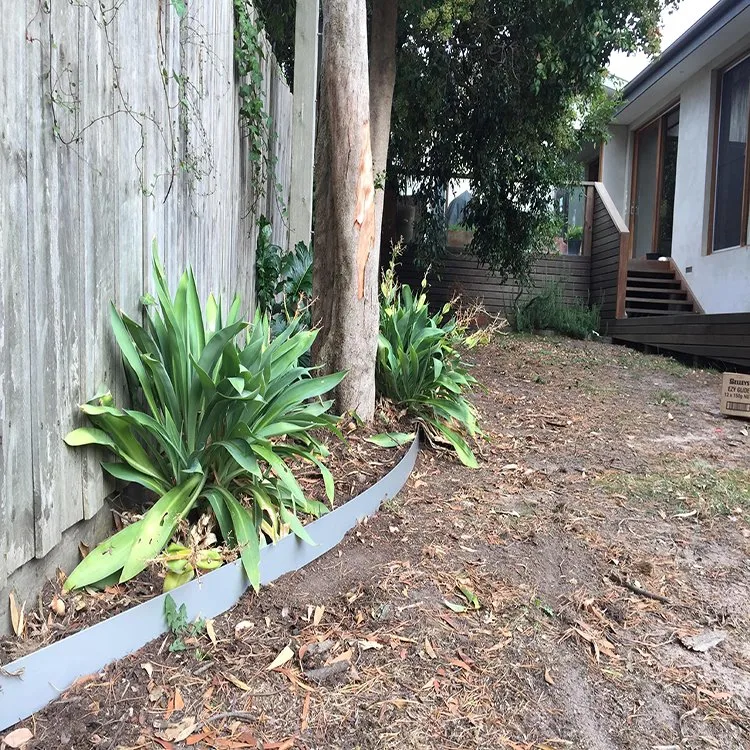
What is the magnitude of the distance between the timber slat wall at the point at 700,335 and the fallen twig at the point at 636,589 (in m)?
5.65

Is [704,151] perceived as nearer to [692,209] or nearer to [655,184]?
[692,209]

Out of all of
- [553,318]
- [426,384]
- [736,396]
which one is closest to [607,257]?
[553,318]

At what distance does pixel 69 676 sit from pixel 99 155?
160 centimetres

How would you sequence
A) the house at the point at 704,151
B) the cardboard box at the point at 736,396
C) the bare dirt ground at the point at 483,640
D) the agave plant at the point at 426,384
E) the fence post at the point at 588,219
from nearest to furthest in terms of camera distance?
the bare dirt ground at the point at 483,640, the agave plant at the point at 426,384, the cardboard box at the point at 736,396, the house at the point at 704,151, the fence post at the point at 588,219

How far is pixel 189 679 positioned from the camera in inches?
73.2

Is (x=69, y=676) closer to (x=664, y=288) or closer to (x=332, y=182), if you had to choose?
(x=332, y=182)

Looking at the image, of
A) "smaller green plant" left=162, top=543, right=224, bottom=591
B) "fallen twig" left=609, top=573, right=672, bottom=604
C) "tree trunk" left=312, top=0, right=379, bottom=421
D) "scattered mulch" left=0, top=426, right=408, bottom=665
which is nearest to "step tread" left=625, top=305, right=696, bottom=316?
"tree trunk" left=312, top=0, right=379, bottom=421

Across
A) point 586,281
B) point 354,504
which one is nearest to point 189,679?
point 354,504

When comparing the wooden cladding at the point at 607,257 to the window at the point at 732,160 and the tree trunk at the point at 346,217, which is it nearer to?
the window at the point at 732,160

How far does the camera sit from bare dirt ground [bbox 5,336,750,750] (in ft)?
5.69

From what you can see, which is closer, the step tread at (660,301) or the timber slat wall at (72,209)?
the timber slat wall at (72,209)

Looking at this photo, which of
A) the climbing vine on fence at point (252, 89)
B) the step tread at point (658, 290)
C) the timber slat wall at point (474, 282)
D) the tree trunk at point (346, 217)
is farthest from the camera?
the timber slat wall at point (474, 282)

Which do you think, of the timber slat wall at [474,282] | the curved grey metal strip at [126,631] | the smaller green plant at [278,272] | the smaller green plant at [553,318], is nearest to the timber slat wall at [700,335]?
the smaller green plant at [553,318]

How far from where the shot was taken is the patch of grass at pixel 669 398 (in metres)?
5.96
